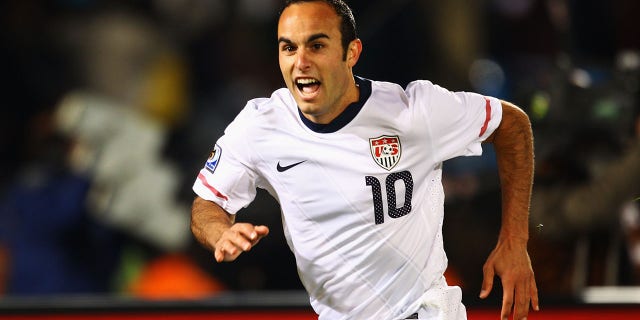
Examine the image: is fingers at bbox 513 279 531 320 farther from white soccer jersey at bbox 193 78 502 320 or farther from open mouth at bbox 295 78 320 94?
open mouth at bbox 295 78 320 94

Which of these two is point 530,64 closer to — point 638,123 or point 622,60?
point 622,60

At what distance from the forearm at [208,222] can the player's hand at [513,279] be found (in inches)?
35.2

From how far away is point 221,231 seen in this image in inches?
149

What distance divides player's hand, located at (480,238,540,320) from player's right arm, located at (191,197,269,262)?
889 mm

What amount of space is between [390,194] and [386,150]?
0.15m

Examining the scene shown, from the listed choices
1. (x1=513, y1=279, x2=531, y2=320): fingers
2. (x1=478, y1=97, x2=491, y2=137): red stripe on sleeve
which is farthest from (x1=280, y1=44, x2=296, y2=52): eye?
(x1=513, y1=279, x2=531, y2=320): fingers

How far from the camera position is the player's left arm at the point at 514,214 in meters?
3.93

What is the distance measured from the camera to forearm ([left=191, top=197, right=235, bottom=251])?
3791mm

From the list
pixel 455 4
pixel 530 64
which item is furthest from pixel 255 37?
pixel 530 64

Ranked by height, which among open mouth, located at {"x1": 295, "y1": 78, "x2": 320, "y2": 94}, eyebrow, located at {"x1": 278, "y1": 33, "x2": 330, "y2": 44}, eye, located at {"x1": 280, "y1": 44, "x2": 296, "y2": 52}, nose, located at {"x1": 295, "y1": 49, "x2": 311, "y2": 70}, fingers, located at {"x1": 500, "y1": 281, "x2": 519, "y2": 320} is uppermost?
eyebrow, located at {"x1": 278, "y1": 33, "x2": 330, "y2": 44}

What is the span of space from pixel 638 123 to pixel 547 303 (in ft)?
3.40

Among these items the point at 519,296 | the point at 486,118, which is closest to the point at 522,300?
the point at 519,296

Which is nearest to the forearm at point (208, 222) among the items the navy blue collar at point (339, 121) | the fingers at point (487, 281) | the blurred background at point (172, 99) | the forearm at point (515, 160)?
the navy blue collar at point (339, 121)

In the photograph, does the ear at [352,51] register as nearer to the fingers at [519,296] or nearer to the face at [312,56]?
the face at [312,56]
